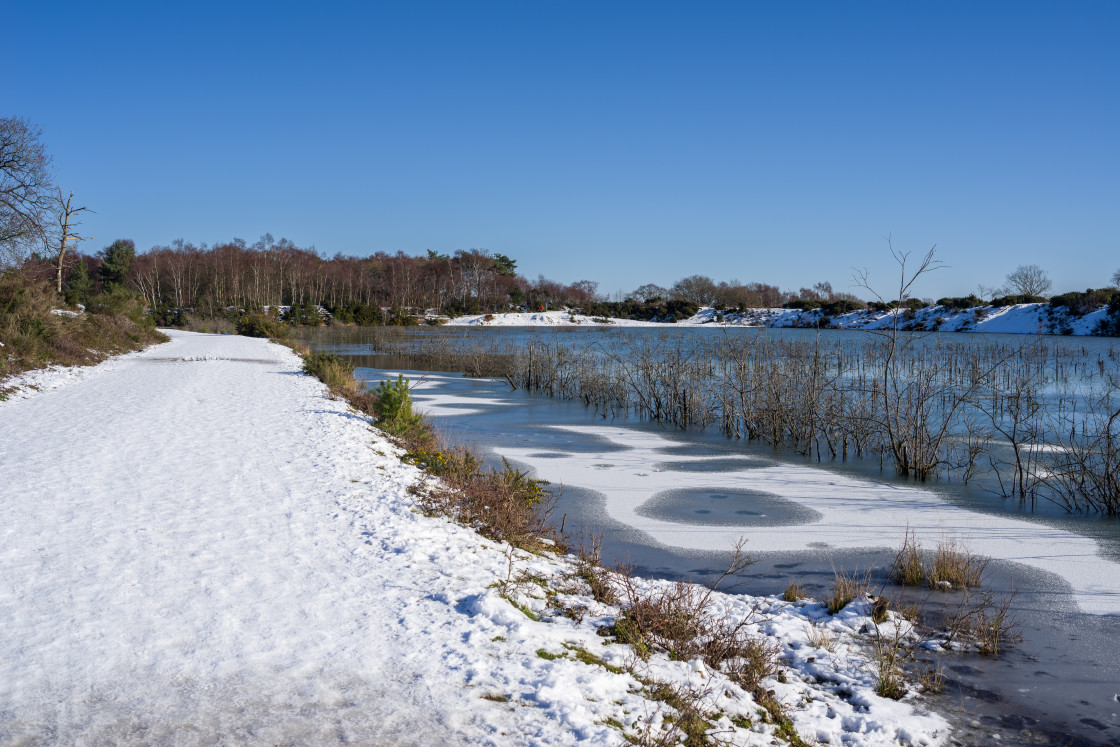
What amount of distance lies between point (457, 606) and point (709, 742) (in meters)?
1.91

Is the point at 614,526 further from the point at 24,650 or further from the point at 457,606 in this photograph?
the point at 24,650

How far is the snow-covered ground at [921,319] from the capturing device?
50375 mm

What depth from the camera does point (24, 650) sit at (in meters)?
3.60

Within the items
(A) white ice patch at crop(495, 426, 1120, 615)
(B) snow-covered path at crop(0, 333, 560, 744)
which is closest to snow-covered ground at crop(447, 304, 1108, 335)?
(A) white ice patch at crop(495, 426, 1120, 615)

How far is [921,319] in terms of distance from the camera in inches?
2413

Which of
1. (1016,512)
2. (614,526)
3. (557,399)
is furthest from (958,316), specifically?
(614,526)

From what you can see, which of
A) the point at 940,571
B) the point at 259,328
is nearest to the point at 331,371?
the point at 940,571

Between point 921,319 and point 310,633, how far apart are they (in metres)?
67.2

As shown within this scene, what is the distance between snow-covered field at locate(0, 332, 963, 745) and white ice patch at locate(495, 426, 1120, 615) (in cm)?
230

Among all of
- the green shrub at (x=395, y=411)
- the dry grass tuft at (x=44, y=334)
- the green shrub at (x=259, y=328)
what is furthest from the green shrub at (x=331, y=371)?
the green shrub at (x=259, y=328)

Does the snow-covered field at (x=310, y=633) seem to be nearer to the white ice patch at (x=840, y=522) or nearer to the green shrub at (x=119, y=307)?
the white ice patch at (x=840, y=522)

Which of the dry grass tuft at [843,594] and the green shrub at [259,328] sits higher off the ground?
the green shrub at [259,328]

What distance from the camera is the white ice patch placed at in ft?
23.1

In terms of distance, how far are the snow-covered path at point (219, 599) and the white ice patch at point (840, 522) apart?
10.2 feet
